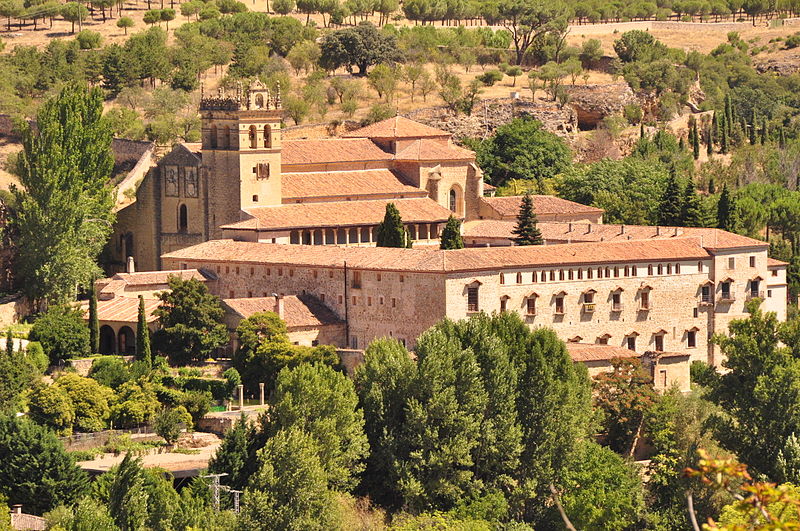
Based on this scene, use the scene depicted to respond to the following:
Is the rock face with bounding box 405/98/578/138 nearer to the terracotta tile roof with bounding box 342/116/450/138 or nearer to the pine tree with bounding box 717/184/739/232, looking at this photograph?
the terracotta tile roof with bounding box 342/116/450/138

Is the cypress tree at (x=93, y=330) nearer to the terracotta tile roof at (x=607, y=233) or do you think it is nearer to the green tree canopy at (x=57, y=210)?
the green tree canopy at (x=57, y=210)

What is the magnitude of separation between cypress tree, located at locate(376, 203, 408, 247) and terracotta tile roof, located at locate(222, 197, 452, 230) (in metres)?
1.84

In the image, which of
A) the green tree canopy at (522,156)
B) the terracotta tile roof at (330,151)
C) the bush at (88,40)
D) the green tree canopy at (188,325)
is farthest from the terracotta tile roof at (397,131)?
the bush at (88,40)

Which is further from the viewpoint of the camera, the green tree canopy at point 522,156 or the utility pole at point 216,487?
the green tree canopy at point 522,156

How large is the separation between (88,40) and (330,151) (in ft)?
136

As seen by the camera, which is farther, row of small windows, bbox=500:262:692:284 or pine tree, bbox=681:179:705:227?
pine tree, bbox=681:179:705:227

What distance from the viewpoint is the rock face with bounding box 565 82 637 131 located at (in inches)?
4589

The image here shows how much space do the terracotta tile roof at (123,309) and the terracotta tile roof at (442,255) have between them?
12.6ft

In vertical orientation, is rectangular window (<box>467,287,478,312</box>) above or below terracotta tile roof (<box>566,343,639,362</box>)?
above

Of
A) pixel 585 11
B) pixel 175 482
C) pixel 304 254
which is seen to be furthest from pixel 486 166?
pixel 585 11

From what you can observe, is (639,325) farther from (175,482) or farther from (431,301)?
(175,482)

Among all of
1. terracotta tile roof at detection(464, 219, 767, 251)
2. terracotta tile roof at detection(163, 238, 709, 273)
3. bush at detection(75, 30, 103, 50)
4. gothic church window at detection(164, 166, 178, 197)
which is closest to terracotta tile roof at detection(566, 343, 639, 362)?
terracotta tile roof at detection(163, 238, 709, 273)

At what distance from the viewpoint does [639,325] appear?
68.6m

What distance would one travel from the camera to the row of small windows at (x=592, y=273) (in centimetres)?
6594
